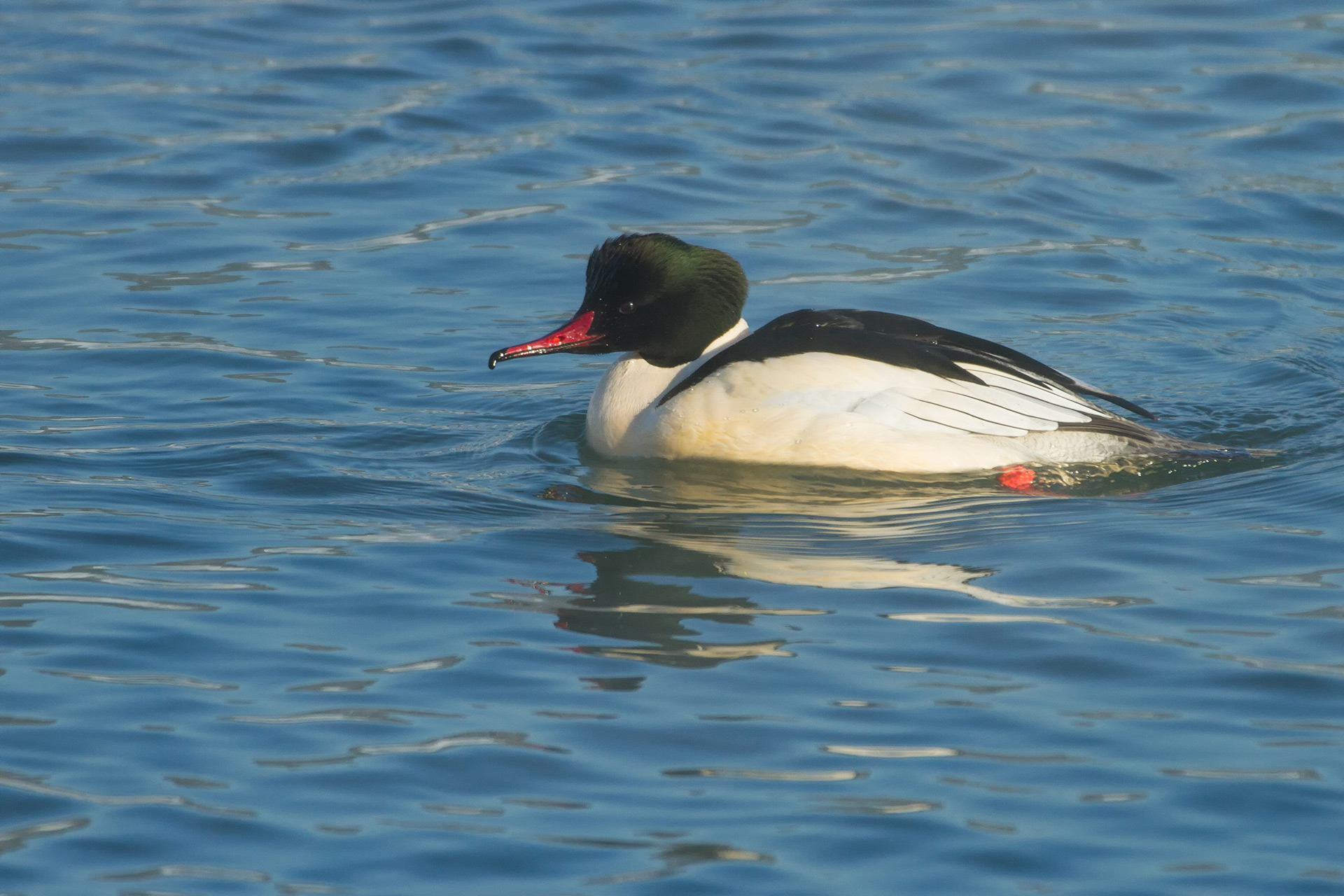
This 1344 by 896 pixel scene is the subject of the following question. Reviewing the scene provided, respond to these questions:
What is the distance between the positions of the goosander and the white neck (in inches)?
5.2

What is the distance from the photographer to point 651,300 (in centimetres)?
834

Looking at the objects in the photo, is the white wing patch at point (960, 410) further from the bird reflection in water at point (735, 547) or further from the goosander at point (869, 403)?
the bird reflection in water at point (735, 547)

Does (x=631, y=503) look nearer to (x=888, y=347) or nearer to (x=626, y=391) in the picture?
(x=626, y=391)

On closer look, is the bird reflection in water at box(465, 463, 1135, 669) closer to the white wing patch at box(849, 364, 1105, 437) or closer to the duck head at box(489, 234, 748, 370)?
the white wing patch at box(849, 364, 1105, 437)

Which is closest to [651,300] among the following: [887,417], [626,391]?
[626,391]

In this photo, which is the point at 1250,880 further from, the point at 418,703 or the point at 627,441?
the point at 627,441

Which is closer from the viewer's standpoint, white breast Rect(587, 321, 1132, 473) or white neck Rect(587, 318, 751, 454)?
white breast Rect(587, 321, 1132, 473)

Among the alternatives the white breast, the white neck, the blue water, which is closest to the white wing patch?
the white breast

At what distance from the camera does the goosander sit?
777 cm

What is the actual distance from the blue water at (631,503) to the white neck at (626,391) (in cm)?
19

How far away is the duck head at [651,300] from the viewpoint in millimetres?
8250

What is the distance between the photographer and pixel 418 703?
5.57 metres

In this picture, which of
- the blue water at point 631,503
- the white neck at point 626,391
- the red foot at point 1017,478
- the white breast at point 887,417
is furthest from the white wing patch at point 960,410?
the white neck at point 626,391

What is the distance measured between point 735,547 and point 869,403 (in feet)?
3.83
